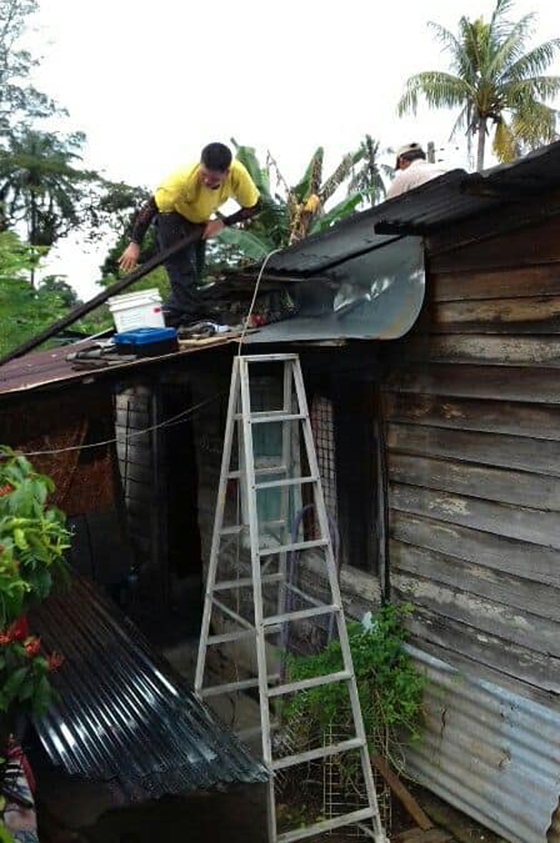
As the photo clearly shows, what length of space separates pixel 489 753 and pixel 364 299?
3062mm

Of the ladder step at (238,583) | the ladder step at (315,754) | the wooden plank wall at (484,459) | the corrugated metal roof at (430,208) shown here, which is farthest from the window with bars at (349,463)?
the ladder step at (315,754)

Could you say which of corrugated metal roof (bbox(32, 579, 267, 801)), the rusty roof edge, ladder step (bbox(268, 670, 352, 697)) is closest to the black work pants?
the rusty roof edge

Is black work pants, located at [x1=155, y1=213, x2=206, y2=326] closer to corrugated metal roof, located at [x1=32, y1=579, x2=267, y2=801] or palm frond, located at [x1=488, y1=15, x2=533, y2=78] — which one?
corrugated metal roof, located at [x1=32, y1=579, x2=267, y2=801]

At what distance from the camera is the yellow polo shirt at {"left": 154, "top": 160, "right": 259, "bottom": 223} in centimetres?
610

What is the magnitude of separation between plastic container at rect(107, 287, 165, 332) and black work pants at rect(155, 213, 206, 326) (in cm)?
116

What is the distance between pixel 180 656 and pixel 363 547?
3.29 meters

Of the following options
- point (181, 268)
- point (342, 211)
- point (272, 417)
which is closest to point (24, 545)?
point (272, 417)

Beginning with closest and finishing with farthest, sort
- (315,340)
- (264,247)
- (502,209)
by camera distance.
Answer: (502,209), (315,340), (264,247)

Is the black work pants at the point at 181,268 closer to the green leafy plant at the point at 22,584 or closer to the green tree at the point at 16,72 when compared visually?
the green leafy plant at the point at 22,584

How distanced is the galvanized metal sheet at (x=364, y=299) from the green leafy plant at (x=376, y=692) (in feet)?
6.44

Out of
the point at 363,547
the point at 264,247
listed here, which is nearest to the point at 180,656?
the point at 363,547

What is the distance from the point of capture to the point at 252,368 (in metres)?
6.40

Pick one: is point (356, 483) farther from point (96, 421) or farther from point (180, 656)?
point (180, 656)

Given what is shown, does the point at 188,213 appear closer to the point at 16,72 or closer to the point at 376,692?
the point at 376,692
